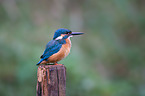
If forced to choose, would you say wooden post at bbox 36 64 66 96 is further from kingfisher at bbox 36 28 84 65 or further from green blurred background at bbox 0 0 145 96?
green blurred background at bbox 0 0 145 96

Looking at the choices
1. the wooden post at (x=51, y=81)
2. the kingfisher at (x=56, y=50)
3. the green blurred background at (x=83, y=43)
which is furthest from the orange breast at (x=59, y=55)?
the green blurred background at (x=83, y=43)

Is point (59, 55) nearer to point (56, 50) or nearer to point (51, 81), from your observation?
point (56, 50)

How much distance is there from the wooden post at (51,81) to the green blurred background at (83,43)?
3.53 metres

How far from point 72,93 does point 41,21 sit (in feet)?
19.3

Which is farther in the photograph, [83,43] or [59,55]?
[83,43]

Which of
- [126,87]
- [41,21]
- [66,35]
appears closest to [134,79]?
[126,87]

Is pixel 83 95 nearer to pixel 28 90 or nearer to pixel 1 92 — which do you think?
pixel 28 90

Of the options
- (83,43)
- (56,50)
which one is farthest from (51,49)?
(83,43)

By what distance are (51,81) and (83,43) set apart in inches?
384

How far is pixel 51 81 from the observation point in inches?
130

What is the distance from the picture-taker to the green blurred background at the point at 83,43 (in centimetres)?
749

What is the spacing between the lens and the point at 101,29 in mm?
13320

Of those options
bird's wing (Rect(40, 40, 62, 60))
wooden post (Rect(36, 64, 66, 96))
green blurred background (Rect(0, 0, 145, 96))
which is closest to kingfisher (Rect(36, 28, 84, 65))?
bird's wing (Rect(40, 40, 62, 60))

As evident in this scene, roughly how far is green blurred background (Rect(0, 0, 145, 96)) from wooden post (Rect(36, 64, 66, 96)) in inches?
139
